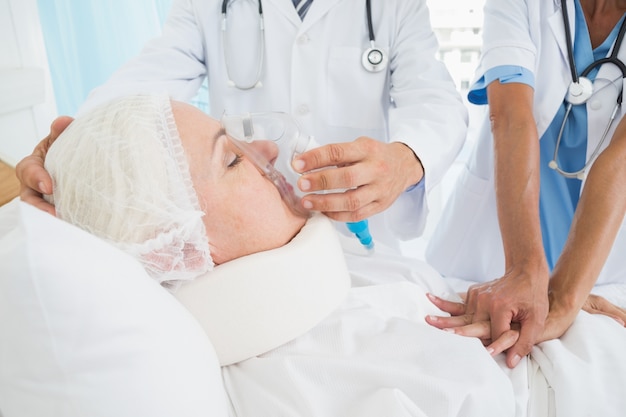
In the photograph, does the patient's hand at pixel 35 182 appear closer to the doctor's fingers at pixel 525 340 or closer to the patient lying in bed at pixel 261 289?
the patient lying in bed at pixel 261 289

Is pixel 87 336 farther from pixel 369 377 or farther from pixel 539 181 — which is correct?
pixel 539 181

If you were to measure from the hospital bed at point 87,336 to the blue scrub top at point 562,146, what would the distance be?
123 centimetres

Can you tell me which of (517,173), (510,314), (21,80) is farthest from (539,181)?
(21,80)

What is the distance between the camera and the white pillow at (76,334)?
2.10ft

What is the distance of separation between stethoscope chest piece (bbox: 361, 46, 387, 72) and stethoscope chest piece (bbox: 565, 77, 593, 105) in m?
0.55

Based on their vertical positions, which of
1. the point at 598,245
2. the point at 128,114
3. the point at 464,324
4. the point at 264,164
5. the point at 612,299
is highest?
the point at 128,114

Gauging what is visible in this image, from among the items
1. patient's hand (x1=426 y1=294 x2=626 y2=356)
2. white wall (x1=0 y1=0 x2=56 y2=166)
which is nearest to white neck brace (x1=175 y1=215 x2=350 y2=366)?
patient's hand (x1=426 y1=294 x2=626 y2=356)

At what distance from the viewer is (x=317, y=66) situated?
1.65 m

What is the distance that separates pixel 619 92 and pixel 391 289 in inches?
36.2

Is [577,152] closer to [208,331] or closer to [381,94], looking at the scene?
[381,94]

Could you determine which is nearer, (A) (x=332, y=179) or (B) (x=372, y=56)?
(A) (x=332, y=179)

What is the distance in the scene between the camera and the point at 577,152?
1.63 m

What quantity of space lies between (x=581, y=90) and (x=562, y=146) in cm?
20

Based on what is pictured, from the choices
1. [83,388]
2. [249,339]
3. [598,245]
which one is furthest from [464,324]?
[83,388]
